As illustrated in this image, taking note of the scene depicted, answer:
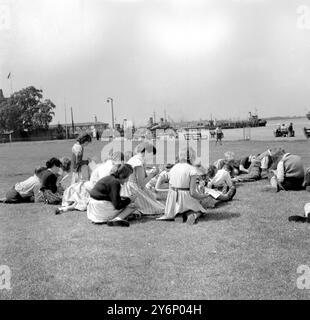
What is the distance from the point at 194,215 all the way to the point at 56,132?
76508 mm

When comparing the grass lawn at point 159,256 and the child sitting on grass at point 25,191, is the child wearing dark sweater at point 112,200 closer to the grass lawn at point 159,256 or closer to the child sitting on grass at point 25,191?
the grass lawn at point 159,256

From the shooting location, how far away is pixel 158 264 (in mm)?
6059

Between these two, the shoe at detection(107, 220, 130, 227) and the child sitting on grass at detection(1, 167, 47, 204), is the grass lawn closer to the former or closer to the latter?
the shoe at detection(107, 220, 130, 227)

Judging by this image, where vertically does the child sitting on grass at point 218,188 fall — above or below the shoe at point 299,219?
above

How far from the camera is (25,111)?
86.1 meters

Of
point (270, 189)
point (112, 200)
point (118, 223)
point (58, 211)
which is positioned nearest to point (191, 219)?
point (118, 223)

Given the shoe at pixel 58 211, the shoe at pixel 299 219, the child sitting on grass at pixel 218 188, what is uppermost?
the child sitting on grass at pixel 218 188

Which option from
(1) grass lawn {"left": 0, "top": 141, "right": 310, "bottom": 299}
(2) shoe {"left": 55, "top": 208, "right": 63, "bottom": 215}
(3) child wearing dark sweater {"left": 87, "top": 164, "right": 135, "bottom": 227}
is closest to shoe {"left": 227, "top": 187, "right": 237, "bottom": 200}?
(1) grass lawn {"left": 0, "top": 141, "right": 310, "bottom": 299}

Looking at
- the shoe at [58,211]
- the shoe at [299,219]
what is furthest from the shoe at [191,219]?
the shoe at [58,211]

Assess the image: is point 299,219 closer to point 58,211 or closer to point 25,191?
point 58,211

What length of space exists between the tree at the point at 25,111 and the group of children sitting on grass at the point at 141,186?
75.2 metres

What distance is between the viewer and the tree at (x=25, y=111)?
277 feet

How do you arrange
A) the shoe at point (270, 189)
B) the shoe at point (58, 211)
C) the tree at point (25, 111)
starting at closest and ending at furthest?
the shoe at point (58, 211)
the shoe at point (270, 189)
the tree at point (25, 111)
